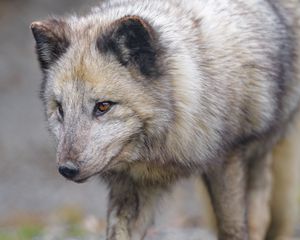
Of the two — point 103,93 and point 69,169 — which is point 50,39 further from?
point 69,169

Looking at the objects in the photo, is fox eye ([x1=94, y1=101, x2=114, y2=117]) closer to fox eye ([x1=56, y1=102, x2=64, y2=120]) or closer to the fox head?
the fox head

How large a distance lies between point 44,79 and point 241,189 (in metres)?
1.59

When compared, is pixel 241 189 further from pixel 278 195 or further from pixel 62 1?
pixel 62 1

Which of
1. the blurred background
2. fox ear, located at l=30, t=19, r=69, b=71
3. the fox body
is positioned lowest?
the blurred background

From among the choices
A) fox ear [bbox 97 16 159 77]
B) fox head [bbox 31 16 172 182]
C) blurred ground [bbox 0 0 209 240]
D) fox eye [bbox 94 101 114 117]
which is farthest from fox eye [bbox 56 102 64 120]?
blurred ground [bbox 0 0 209 240]

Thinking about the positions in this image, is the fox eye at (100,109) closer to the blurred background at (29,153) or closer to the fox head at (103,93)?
the fox head at (103,93)

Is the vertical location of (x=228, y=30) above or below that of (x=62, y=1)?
above

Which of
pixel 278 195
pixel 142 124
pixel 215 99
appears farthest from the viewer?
pixel 278 195

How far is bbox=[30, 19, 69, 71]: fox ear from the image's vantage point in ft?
15.6

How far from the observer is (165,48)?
4.70m

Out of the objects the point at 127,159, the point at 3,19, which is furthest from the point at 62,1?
the point at 127,159

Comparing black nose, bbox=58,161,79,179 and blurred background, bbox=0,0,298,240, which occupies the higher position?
black nose, bbox=58,161,79,179

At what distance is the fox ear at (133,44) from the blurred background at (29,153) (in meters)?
6.77

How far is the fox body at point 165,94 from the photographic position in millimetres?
4500
